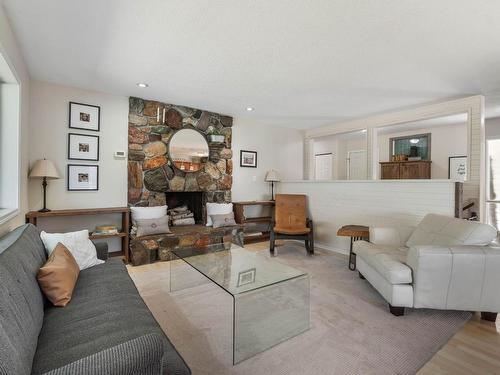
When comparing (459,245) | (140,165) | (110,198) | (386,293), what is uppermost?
(140,165)

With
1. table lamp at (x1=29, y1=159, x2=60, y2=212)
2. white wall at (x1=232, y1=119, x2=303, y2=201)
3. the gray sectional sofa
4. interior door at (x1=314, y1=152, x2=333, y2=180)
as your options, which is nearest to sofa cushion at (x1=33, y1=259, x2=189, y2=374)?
the gray sectional sofa

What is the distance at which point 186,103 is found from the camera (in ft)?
13.5

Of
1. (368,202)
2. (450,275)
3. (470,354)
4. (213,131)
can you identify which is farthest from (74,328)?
(368,202)

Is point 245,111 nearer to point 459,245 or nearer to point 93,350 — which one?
point 459,245

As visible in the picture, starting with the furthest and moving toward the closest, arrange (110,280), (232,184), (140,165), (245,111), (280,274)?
(232,184) < (245,111) < (140,165) < (280,274) < (110,280)

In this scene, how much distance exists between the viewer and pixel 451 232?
2.54 m

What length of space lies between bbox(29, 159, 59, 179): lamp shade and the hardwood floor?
3.89 meters

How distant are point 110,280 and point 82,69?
233 centimetres

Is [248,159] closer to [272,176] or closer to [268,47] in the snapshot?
[272,176]

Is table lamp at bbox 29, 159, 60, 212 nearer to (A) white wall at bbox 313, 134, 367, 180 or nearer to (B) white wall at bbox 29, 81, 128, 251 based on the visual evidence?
(B) white wall at bbox 29, 81, 128, 251

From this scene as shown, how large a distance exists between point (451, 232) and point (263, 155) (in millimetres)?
3501

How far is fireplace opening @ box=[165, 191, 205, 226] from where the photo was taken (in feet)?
14.3

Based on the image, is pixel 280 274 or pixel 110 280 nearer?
pixel 110 280

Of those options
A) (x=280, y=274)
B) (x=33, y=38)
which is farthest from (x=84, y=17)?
(x=280, y=274)
